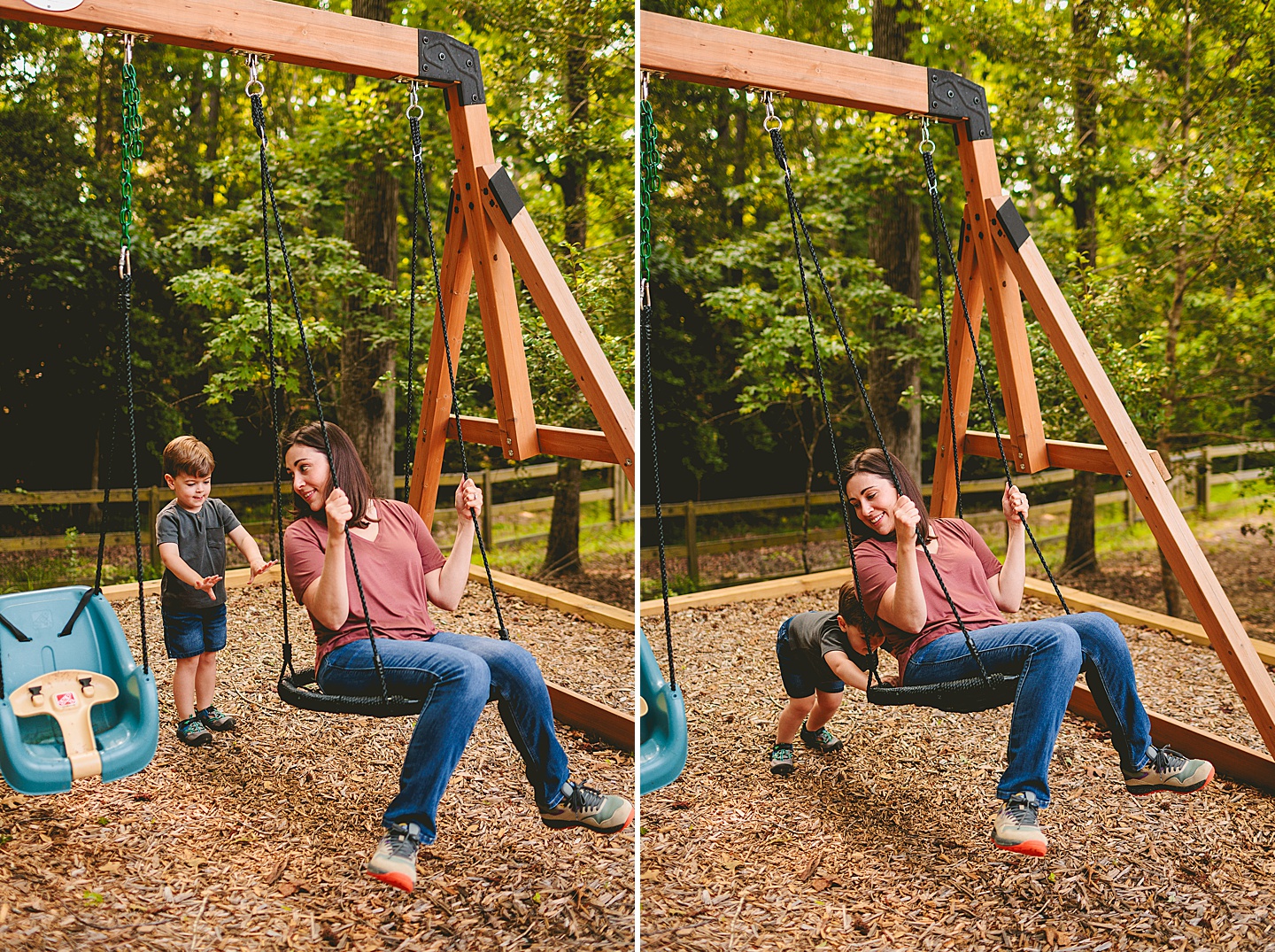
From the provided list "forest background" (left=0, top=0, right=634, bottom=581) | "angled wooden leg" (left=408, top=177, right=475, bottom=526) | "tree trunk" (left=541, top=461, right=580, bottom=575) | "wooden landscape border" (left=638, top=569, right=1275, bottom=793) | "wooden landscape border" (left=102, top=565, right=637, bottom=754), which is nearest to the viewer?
"angled wooden leg" (left=408, top=177, right=475, bottom=526)

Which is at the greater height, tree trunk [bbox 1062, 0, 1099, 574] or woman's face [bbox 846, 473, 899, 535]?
tree trunk [bbox 1062, 0, 1099, 574]

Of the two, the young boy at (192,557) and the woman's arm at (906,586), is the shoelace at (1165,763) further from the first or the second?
the young boy at (192,557)

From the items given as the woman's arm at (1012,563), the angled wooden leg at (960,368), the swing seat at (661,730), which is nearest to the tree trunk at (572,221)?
the angled wooden leg at (960,368)

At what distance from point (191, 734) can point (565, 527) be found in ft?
10.6

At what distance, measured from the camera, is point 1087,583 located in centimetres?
656

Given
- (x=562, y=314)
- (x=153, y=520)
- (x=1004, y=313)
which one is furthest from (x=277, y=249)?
(x=1004, y=313)

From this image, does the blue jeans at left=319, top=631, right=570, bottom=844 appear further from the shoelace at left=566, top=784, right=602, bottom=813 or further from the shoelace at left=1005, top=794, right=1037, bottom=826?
the shoelace at left=1005, top=794, right=1037, bottom=826

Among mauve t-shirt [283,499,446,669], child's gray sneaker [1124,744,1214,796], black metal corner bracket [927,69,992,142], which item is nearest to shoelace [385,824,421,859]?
mauve t-shirt [283,499,446,669]

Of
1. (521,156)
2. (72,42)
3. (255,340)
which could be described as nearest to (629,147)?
(521,156)

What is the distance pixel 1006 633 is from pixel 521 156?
4412 mm

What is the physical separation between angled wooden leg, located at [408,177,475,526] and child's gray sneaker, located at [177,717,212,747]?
1.11 meters

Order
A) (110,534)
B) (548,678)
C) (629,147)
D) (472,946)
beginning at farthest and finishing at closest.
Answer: (110,534), (629,147), (548,678), (472,946)

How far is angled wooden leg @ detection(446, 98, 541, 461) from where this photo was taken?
2754 mm

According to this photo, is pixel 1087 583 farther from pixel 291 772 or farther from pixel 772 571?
pixel 291 772
